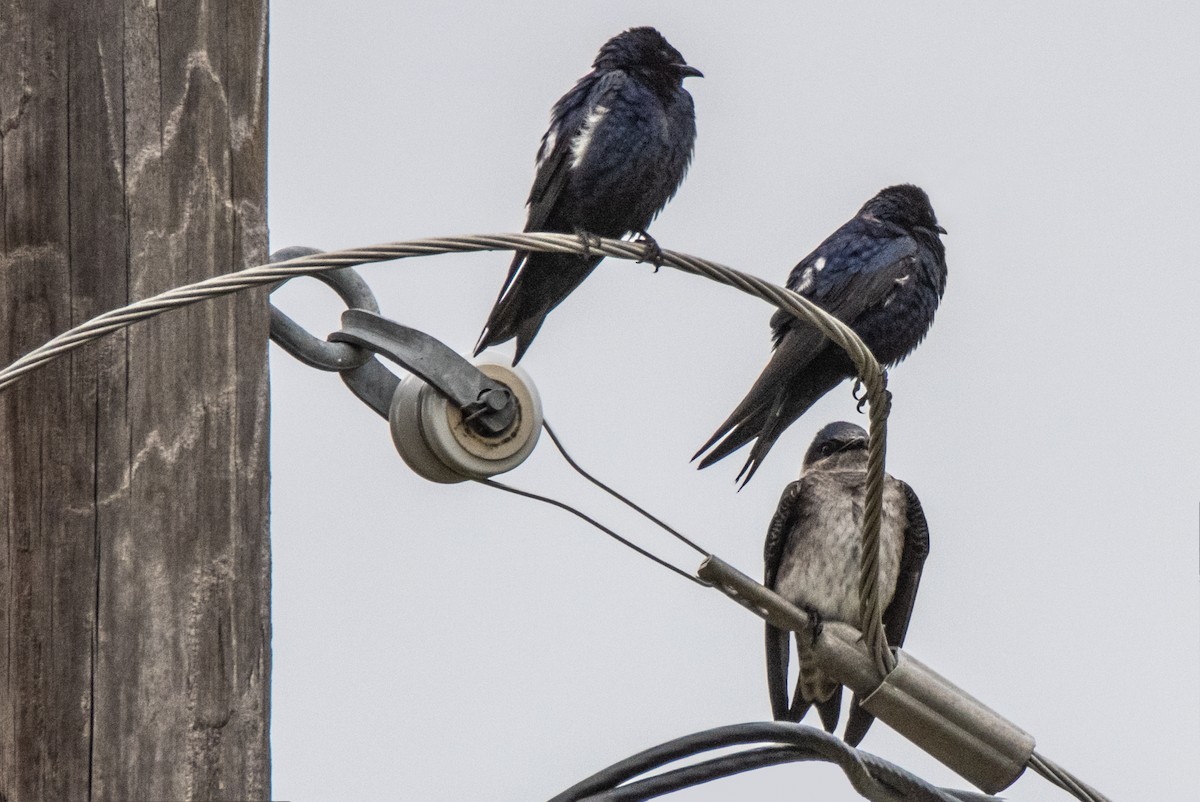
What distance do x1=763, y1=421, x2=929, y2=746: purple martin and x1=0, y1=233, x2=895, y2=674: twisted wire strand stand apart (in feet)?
6.81

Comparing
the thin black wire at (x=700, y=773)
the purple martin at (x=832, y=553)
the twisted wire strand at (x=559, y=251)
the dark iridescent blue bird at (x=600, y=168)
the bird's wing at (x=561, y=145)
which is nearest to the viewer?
the twisted wire strand at (x=559, y=251)

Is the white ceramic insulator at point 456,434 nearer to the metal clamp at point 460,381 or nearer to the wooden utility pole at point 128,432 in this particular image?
the metal clamp at point 460,381

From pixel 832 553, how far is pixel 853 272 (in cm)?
103

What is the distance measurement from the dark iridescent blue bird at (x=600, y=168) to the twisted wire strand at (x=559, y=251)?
2.20 meters

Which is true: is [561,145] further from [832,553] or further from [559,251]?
[559,251]

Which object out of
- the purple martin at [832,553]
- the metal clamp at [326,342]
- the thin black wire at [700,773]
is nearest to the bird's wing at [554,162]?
the purple martin at [832,553]

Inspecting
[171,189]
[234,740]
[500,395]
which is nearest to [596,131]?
[500,395]

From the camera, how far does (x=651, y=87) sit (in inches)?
227

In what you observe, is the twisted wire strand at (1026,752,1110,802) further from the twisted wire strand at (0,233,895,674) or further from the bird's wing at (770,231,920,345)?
the bird's wing at (770,231,920,345)

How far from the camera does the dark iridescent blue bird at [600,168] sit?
214 inches

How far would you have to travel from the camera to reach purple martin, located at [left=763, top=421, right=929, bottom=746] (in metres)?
5.74

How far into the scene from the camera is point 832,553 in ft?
20.2

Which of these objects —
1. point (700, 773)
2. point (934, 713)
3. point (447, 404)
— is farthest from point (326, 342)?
point (934, 713)

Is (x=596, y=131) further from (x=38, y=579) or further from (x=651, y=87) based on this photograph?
(x=38, y=579)
